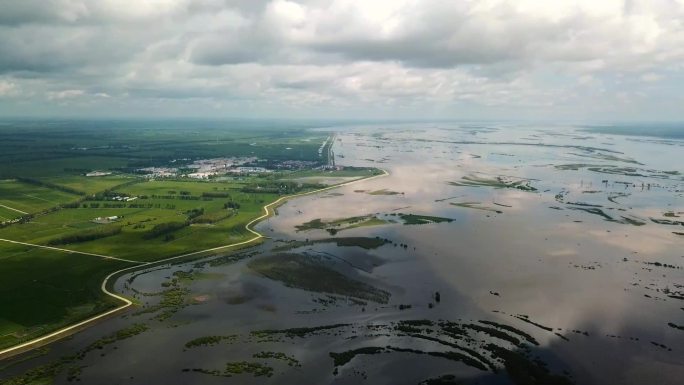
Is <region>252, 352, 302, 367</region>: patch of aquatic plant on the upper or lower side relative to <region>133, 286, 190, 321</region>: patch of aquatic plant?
lower

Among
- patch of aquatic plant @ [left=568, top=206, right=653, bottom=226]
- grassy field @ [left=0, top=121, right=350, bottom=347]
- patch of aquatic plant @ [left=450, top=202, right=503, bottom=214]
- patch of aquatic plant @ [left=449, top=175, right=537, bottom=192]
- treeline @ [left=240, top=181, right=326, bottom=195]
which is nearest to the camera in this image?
grassy field @ [left=0, top=121, right=350, bottom=347]

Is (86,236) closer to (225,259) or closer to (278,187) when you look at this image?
(225,259)

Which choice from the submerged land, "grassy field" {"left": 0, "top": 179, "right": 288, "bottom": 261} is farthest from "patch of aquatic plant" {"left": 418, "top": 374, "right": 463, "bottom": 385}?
"grassy field" {"left": 0, "top": 179, "right": 288, "bottom": 261}

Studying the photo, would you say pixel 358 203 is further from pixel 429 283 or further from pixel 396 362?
pixel 396 362

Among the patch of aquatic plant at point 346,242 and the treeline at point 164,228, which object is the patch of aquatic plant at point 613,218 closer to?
the patch of aquatic plant at point 346,242

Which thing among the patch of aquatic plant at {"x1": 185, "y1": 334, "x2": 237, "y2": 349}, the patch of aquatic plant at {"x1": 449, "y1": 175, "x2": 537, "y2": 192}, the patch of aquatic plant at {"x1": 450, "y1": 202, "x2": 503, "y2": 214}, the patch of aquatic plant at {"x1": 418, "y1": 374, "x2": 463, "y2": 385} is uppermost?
the patch of aquatic plant at {"x1": 449, "y1": 175, "x2": 537, "y2": 192}

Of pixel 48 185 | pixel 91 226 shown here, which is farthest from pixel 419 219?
pixel 48 185

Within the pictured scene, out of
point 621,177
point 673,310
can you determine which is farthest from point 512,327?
point 621,177

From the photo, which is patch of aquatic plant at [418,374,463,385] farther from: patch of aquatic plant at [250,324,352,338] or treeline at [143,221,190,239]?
treeline at [143,221,190,239]
